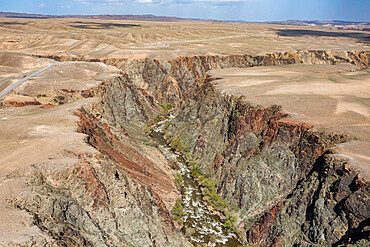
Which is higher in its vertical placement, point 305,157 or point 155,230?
point 305,157

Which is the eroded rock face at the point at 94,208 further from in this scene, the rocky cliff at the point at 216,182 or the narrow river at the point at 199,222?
the narrow river at the point at 199,222

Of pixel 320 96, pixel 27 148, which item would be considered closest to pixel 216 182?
pixel 320 96

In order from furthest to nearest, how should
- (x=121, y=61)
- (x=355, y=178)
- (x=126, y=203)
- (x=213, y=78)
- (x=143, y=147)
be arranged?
(x=121, y=61) → (x=213, y=78) → (x=143, y=147) → (x=126, y=203) → (x=355, y=178)

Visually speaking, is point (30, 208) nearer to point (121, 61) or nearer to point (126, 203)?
point (126, 203)

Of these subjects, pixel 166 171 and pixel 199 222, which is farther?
pixel 166 171

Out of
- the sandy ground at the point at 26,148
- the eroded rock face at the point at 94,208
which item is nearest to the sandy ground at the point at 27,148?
the sandy ground at the point at 26,148

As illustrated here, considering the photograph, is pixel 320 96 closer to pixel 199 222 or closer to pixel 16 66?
pixel 199 222

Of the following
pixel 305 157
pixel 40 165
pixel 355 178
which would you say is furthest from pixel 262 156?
pixel 40 165
